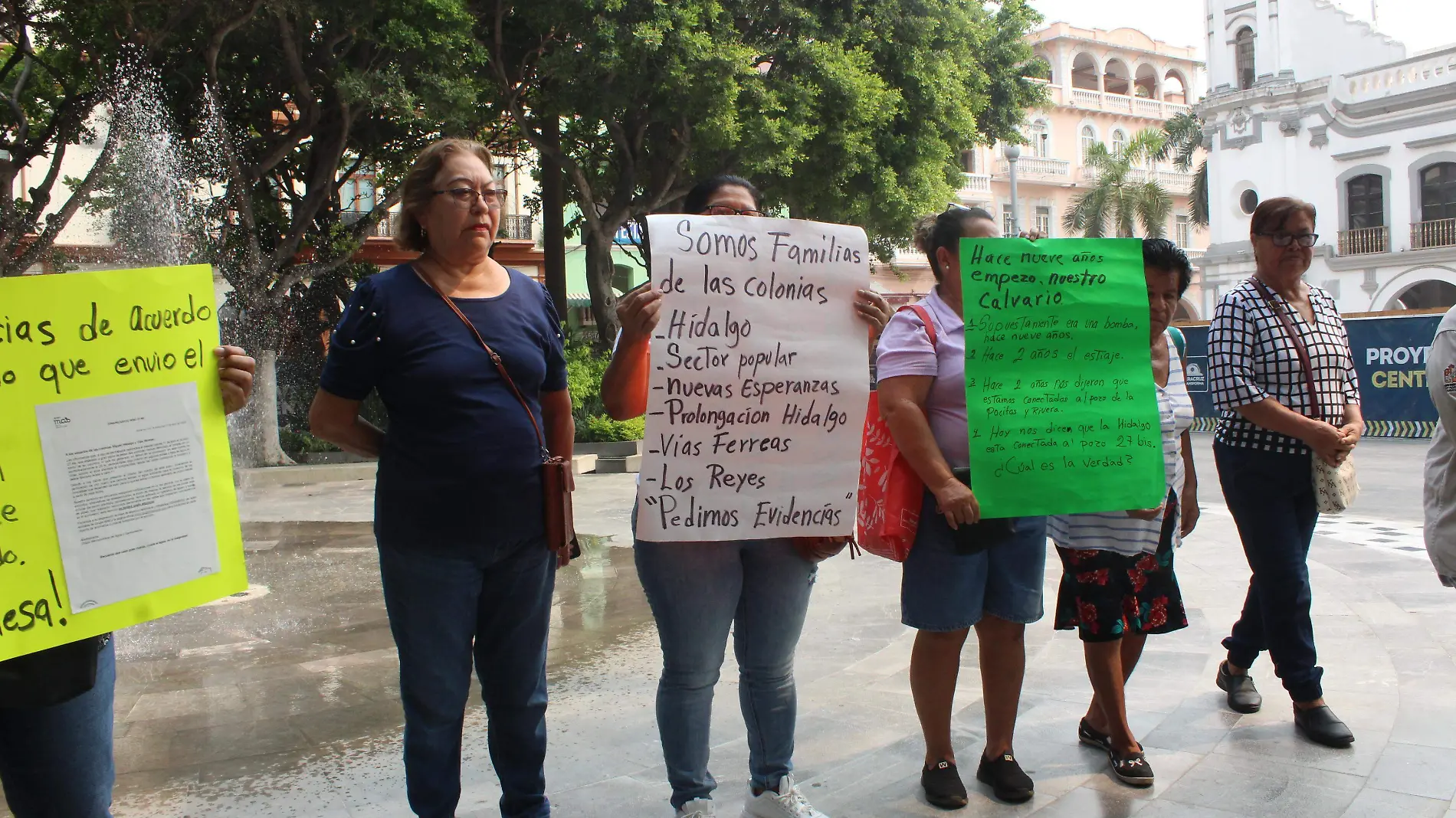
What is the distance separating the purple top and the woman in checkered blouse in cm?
121

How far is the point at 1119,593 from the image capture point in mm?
3811

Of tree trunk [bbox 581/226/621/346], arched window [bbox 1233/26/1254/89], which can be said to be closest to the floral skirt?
tree trunk [bbox 581/226/621/346]

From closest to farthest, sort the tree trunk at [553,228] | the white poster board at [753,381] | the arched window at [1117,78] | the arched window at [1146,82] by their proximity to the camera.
→ the white poster board at [753,381] < the tree trunk at [553,228] < the arched window at [1117,78] < the arched window at [1146,82]

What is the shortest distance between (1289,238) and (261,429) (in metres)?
16.6

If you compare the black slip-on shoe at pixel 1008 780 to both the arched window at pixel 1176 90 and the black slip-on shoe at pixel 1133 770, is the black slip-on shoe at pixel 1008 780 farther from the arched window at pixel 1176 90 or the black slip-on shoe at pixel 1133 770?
the arched window at pixel 1176 90

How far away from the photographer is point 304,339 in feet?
79.1

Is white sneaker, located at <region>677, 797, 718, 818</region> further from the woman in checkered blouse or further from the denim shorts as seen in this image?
the woman in checkered blouse

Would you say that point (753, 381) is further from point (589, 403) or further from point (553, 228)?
point (553, 228)

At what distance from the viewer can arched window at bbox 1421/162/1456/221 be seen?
3222 cm

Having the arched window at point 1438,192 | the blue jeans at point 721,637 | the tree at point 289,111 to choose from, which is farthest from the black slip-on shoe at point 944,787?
the arched window at point 1438,192

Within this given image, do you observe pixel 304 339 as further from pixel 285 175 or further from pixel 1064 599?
pixel 1064 599

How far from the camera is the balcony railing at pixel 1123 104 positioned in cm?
5012

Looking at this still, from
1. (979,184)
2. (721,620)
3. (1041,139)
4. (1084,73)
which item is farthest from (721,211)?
(1084,73)

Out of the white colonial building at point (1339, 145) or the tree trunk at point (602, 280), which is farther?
the white colonial building at point (1339, 145)
